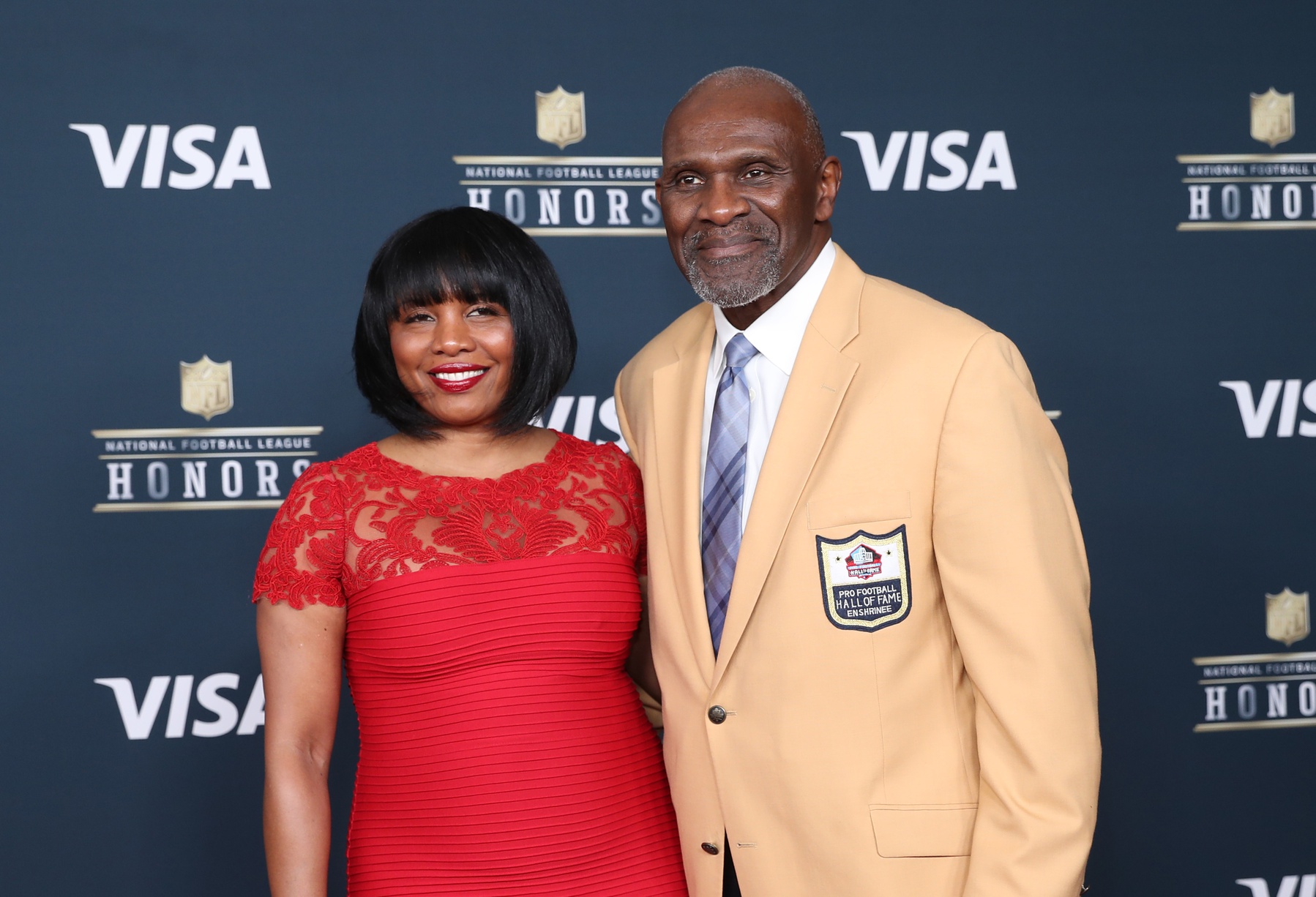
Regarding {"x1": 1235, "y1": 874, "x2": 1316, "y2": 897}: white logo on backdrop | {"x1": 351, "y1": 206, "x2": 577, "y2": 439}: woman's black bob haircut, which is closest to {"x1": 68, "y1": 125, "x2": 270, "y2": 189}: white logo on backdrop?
{"x1": 351, "y1": 206, "x2": 577, "y2": 439}: woman's black bob haircut

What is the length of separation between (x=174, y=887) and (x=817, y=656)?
189cm

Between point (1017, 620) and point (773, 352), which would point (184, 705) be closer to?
point (773, 352)

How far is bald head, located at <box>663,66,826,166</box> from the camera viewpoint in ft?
5.00

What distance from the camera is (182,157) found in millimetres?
2537

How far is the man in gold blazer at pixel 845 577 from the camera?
131 centimetres

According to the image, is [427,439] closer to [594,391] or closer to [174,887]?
[594,391]

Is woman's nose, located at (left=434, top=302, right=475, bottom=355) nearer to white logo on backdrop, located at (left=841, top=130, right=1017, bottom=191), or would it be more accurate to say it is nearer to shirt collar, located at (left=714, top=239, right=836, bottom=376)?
shirt collar, located at (left=714, top=239, right=836, bottom=376)

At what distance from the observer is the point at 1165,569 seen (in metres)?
2.80

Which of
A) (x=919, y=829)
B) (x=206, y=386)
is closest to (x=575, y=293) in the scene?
(x=206, y=386)

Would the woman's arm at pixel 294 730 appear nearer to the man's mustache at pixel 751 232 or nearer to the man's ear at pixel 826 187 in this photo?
the man's mustache at pixel 751 232

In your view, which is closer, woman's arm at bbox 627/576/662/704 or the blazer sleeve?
the blazer sleeve

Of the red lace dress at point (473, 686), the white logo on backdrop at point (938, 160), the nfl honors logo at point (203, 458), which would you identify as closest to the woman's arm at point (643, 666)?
the red lace dress at point (473, 686)

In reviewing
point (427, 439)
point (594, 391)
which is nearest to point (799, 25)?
point (594, 391)

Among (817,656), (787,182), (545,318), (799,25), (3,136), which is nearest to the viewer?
(817,656)
